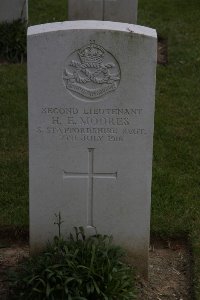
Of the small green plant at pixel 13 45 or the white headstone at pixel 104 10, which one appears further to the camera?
the white headstone at pixel 104 10

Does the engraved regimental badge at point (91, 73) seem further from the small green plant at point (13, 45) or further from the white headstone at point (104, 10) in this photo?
the white headstone at point (104, 10)

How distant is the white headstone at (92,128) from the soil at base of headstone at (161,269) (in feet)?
0.70

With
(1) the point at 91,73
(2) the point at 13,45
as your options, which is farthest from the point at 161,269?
(2) the point at 13,45

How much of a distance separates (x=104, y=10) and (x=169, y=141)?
375 centimetres

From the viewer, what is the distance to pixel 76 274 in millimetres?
4488

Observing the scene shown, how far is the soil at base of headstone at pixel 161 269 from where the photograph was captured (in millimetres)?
4891

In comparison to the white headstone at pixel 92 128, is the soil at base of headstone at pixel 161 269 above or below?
below

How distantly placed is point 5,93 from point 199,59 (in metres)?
2.89

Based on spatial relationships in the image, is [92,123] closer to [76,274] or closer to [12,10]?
[76,274]

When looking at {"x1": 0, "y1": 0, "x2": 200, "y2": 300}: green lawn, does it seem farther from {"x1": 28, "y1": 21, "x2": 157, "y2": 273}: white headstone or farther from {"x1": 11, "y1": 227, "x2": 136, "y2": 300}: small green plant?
{"x1": 28, "y1": 21, "x2": 157, "y2": 273}: white headstone

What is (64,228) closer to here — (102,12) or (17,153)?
(17,153)

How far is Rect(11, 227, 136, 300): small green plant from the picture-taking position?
4.45 m

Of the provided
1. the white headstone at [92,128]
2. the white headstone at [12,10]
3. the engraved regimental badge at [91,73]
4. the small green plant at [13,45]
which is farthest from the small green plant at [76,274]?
the white headstone at [12,10]

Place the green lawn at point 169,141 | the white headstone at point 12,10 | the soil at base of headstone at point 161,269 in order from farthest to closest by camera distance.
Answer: the white headstone at point 12,10, the green lawn at point 169,141, the soil at base of headstone at point 161,269
